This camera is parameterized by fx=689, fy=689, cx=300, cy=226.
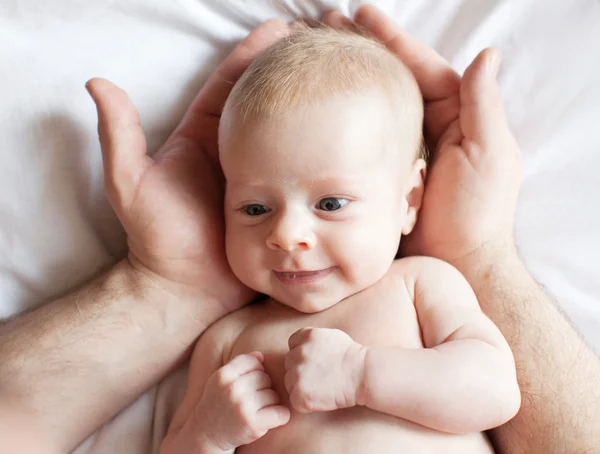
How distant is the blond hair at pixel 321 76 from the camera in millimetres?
1260

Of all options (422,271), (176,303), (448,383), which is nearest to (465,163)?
(422,271)

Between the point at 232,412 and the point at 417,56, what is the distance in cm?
84

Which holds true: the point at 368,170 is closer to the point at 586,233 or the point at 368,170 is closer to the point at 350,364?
the point at 350,364

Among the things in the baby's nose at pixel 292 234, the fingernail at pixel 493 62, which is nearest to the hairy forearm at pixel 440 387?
the baby's nose at pixel 292 234

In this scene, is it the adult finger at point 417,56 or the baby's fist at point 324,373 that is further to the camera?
the adult finger at point 417,56

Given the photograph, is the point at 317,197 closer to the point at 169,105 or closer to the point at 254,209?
the point at 254,209

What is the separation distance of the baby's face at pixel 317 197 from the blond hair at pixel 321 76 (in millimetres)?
25

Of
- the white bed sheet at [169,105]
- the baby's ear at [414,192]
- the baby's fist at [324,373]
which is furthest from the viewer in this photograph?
the white bed sheet at [169,105]

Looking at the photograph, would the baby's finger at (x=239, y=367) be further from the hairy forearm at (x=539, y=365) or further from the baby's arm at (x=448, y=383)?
the hairy forearm at (x=539, y=365)

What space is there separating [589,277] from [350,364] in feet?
2.25

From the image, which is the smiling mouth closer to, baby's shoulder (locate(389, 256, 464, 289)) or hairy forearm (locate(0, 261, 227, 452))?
baby's shoulder (locate(389, 256, 464, 289))

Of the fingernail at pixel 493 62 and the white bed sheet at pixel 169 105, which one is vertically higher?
the fingernail at pixel 493 62

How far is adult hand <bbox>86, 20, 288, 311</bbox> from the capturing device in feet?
4.69

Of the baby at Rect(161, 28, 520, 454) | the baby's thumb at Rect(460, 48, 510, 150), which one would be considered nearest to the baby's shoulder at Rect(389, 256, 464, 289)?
the baby at Rect(161, 28, 520, 454)
